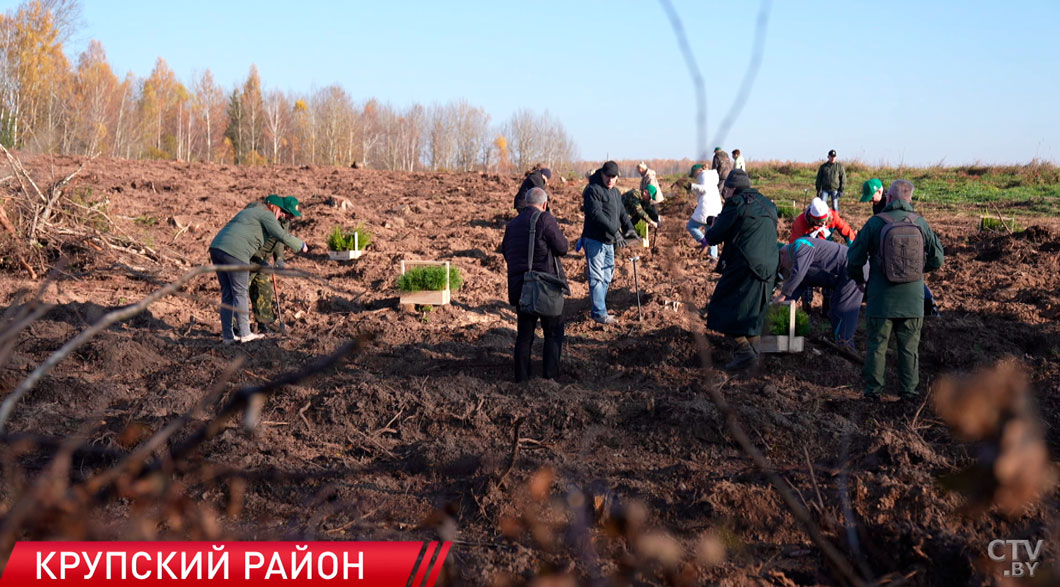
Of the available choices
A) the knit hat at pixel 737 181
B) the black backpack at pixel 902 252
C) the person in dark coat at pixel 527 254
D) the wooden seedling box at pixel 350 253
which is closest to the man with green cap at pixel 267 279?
the person in dark coat at pixel 527 254

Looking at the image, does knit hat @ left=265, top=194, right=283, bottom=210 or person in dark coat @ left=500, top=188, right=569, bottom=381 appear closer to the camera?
person in dark coat @ left=500, top=188, right=569, bottom=381

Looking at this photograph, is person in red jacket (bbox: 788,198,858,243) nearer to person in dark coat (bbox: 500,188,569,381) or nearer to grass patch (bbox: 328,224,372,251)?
person in dark coat (bbox: 500,188,569,381)

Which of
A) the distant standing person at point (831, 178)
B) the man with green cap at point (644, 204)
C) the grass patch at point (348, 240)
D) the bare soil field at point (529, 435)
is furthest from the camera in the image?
the distant standing person at point (831, 178)

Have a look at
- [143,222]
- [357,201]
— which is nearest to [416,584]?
[143,222]

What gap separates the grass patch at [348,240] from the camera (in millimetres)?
13680

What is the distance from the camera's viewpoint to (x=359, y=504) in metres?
4.88

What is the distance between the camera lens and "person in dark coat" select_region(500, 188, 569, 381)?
7246 mm

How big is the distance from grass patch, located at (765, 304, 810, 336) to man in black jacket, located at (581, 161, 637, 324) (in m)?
2.04

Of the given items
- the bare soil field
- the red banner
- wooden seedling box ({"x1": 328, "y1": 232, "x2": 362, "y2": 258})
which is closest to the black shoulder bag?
the bare soil field

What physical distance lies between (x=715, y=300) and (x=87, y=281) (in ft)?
29.6

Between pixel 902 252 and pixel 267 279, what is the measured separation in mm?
6586

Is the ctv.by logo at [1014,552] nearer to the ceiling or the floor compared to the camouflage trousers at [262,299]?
nearer to the floor

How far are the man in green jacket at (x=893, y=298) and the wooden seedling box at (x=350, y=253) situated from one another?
8.74 m

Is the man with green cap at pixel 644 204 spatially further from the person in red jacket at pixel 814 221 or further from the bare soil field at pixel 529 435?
the person in red jacket at pixel 814 221
